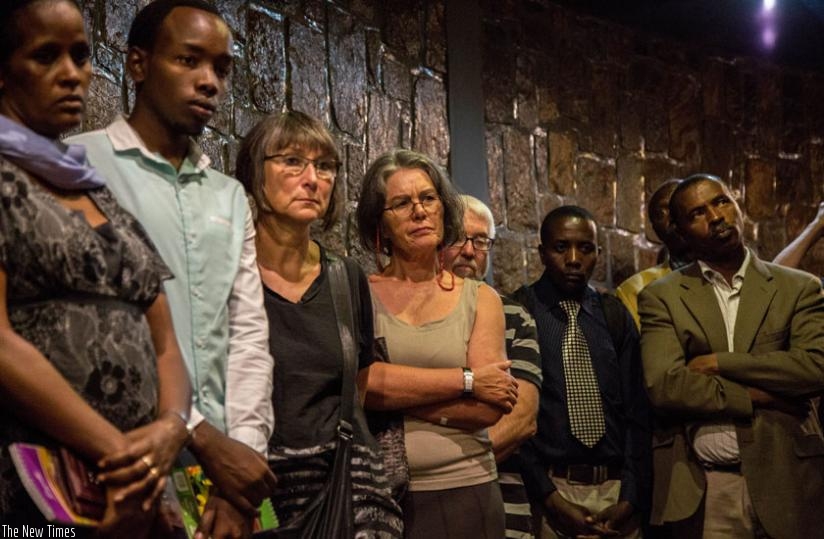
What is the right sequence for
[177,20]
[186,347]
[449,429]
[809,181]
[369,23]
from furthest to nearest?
[809,181] → [369,23] → [449,429] → [177,20] → [186,347]

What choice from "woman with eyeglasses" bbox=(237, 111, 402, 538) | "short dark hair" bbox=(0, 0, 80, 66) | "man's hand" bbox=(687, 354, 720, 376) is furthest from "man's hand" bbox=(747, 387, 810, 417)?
"short dark hair" bbox=(0, 0, 80, 66)

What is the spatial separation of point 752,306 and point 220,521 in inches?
95.7

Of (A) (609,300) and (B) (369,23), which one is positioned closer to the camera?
(A) (609,300)

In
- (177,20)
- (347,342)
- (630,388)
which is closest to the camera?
(177,20)

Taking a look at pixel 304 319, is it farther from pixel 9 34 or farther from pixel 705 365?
pixel 705 365

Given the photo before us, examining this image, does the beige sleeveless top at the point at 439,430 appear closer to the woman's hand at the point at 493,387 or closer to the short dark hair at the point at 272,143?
the woman's hand at the point at 493,387

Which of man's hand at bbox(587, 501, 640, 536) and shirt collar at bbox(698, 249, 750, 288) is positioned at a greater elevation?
shirt collar at bbox(698, 249, 750, 288)

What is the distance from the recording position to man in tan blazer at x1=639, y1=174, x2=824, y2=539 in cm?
397

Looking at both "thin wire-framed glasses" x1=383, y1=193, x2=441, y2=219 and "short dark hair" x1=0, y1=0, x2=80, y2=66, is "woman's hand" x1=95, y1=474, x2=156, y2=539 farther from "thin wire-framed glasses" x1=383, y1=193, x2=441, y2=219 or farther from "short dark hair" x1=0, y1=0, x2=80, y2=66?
"thin wire-framed glasses" x1=383, y1=193, x2=441, y2=219

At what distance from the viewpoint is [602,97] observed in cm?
668

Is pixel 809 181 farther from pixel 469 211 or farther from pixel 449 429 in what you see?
pixel 449 429

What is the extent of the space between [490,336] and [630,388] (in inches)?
41.8

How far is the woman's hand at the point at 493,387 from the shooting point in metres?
3.29

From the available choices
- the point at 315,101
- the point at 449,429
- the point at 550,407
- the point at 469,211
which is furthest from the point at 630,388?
the point at 315,101
